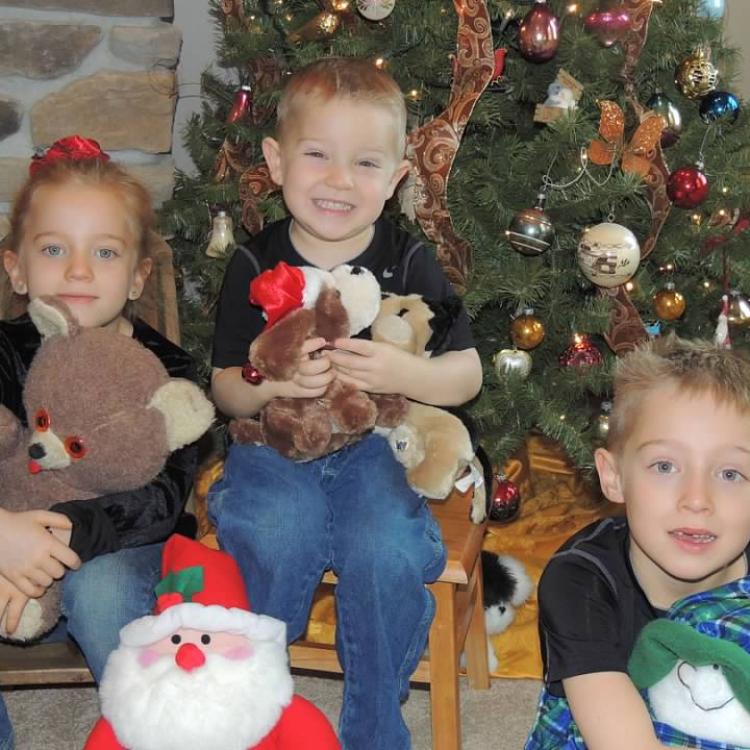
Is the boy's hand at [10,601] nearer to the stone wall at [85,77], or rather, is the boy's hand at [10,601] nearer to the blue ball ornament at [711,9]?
the stone wall at [85,77]

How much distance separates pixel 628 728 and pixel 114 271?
2.92 ft

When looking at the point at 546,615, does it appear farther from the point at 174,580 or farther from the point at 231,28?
the point at 231,28

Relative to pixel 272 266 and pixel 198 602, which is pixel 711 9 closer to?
pixel 272 266

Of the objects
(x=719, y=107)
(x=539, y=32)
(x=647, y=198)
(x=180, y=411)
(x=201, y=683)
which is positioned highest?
(x=539, y=32)

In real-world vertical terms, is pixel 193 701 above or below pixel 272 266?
below

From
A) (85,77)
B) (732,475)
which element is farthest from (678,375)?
(85,77)

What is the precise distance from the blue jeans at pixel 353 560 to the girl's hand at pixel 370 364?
12cm

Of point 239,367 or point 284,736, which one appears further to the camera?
point 239,367

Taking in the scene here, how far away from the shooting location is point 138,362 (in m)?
1.46

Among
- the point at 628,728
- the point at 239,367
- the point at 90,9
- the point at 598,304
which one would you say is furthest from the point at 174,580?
the point at 90,9

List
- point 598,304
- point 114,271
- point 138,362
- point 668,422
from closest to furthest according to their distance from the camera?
point 668,422
point 138,362
point 114,271
point 598,304

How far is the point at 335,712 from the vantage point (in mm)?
1854

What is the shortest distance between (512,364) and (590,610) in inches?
30.4

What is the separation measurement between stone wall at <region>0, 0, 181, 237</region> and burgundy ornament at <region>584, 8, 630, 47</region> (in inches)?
30.9
